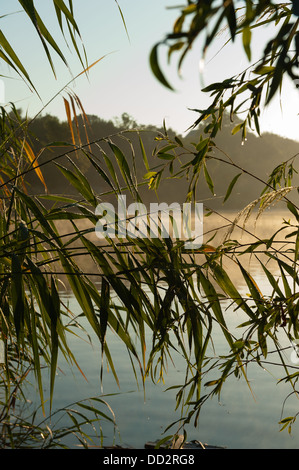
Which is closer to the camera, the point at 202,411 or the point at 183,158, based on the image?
the point at 202,411

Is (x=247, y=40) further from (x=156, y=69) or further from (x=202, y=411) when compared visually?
(x=202, y=411)

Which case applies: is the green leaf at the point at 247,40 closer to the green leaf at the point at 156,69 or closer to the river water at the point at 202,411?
the green leaf at the point at 156,69

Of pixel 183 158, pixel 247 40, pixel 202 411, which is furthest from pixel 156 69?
pixel 183 158

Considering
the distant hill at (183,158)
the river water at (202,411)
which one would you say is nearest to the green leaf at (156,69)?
the river water at (202,411)

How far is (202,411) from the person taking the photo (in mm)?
3295

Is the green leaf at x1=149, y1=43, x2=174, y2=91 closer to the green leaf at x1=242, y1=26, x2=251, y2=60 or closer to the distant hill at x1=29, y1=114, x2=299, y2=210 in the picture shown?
the green leaf at x1=242, y1=26, x2=251, y2=60

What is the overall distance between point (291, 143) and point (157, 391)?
25.0m

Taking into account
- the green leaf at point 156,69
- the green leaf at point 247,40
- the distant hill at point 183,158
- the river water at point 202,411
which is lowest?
the river water at point 202,411

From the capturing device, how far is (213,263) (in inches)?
49.7

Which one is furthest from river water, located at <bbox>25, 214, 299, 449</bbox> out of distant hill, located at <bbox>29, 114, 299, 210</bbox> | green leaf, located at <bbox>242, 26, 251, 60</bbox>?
distant hill, located at <bbox>29, 114, 299, 210</bbox>

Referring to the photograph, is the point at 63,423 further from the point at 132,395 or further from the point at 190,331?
the point at 190,331

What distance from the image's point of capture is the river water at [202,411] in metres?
2.92
